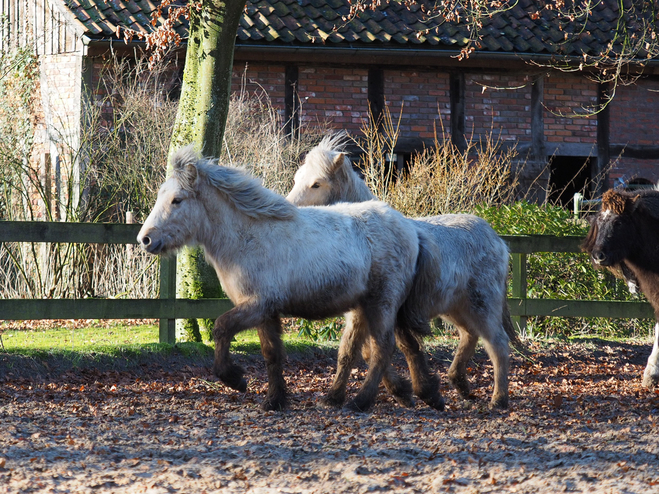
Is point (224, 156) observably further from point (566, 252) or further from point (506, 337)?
point (506, 337)

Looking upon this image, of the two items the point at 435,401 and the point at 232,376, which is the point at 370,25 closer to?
the point at 435,401

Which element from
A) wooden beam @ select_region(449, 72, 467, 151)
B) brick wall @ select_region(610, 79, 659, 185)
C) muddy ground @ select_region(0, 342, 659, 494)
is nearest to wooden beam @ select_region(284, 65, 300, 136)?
wooden beam @ select_region(449, 72, 467, 151)

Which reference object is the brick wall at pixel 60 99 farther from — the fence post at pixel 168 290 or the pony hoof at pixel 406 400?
the pony hoof at pixel 406 400

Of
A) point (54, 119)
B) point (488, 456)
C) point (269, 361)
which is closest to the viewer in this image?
point (488, 456)

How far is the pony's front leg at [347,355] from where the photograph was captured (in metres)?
6.16

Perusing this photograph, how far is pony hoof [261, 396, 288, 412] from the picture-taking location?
594 centimetres

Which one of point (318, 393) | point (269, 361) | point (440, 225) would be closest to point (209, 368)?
point (318, 393)

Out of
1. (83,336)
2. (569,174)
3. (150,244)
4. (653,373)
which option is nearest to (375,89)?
(569,174)

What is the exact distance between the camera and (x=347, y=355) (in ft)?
20.5

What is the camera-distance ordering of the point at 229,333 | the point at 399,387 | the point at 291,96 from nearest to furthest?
1. the point at 229,333
2. the point at 399,387
3. the point at 291,96

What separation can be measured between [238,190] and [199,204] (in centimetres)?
29

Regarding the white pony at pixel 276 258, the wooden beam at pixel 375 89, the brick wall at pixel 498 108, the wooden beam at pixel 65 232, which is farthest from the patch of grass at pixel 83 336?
the brick wall at pixel 498 108

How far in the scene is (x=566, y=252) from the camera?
33.2 feet

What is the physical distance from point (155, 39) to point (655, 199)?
5.19 m
